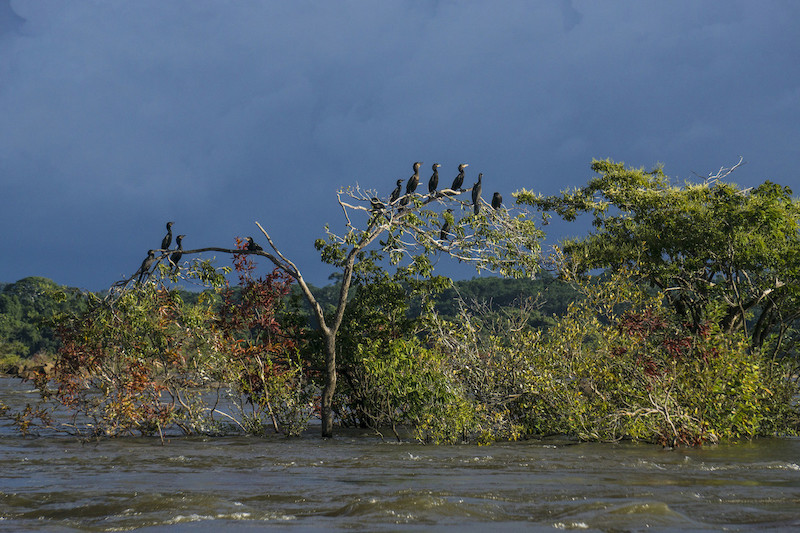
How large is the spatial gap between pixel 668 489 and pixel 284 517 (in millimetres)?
4179

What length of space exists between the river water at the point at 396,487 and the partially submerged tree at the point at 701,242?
3374 millimetres

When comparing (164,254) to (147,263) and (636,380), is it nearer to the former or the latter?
(147,263)

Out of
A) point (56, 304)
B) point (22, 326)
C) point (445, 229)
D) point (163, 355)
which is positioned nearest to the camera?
point (163, 355)

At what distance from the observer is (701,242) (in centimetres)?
1463

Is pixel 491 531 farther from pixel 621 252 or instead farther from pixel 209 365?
pixel 621 252

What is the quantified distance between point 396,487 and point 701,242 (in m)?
9.54

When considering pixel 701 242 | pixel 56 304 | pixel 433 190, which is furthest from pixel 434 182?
pixel 56 304

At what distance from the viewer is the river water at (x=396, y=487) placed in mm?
6195

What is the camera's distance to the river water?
244 inches

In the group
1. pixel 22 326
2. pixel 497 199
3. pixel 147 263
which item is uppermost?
pixel 22 326

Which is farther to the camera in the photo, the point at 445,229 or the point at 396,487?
the point at 445,229

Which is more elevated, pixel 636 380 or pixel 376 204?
pixel 376 204

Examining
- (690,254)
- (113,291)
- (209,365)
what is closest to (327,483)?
(209,365)

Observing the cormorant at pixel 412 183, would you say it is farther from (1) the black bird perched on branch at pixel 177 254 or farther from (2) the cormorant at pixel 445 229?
(1) the black bird perched on branch at pixel 177 254
